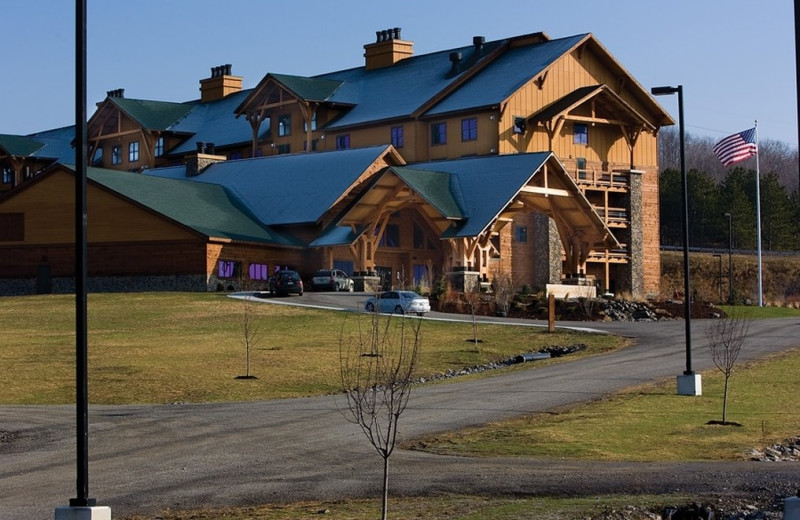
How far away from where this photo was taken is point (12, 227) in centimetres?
7800

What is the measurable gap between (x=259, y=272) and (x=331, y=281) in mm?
5238

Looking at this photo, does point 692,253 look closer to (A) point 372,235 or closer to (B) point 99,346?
(A) point 372,235

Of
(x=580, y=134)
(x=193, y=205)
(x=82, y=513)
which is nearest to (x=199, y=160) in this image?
(x=193, y=205)

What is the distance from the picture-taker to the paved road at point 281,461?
70.5 ft

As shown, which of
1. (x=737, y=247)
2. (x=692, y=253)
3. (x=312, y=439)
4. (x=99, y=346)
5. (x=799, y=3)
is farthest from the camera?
(x=737, y=247)

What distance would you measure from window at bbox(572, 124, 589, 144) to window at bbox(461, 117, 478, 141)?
646 centimetres

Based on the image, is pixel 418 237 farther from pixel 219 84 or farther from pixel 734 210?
pixel 734 210

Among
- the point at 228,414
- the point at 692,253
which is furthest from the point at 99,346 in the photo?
the point at 692,253

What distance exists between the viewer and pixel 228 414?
33.4m

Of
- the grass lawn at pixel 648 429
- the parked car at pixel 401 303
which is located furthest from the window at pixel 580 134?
the grass lawn at pixel 648 429

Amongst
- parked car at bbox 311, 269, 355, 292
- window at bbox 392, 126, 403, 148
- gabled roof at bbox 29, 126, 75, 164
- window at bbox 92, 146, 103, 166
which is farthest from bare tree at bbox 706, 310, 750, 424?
gabled roof at bbox 29, 126, 75, 164

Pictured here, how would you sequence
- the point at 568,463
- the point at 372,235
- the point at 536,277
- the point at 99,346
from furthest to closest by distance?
1. the point at 536,277
2. the point at 372,235
3. the point at 99,346
4. the point at 568,463

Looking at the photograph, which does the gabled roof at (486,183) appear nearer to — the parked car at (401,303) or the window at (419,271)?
the window at (419,271)

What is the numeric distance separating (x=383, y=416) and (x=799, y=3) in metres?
19.7
